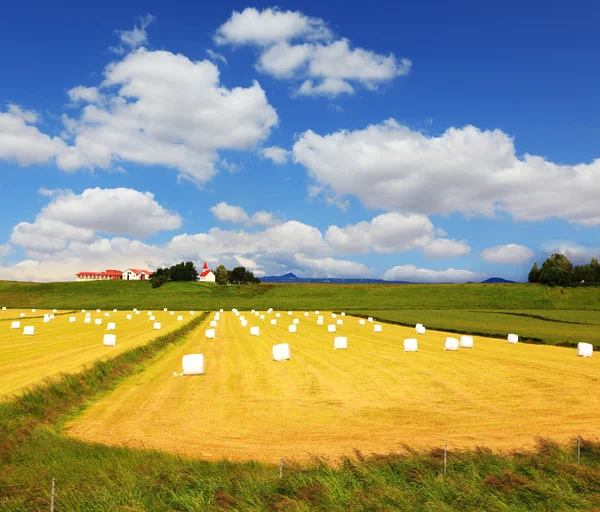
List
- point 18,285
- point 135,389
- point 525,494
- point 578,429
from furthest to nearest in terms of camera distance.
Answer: point 18,285, point 135,389, point 578,429, point 525,494

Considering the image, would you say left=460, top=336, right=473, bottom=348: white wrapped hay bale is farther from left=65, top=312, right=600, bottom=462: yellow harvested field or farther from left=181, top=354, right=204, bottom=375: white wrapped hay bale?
left=181, top=354, right=204, bottom=375: white wrapped hay bale

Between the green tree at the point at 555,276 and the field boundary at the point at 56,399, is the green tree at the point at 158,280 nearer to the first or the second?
the green tree at the point at 555,276

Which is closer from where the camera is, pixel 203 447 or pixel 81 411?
pixel 203 447

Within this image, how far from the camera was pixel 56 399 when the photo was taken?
23719 mm

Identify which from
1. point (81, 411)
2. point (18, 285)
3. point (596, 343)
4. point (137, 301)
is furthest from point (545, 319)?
point (18, 285)

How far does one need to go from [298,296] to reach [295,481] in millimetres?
146478

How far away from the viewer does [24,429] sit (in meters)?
18.8

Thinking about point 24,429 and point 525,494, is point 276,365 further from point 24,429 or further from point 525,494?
point 525,494

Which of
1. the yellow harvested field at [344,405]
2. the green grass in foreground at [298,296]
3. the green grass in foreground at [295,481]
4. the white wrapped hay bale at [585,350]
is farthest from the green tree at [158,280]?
the green grass in foreground at [295,481]

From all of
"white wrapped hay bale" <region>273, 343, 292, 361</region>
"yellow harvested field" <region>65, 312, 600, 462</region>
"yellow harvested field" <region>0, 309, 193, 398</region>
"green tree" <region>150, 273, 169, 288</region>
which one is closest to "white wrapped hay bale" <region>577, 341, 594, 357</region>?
"yellow harvested field" <region>65, 312, 600, 462</region>

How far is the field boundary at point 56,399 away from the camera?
61.5ft

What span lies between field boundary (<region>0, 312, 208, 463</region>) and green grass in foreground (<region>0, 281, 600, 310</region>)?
334ft

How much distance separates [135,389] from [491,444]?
18546 millimetres

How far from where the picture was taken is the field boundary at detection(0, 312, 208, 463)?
18.8m
